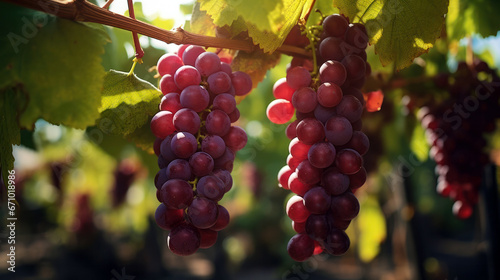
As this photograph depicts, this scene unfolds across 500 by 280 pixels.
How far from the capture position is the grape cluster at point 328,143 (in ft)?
2.27

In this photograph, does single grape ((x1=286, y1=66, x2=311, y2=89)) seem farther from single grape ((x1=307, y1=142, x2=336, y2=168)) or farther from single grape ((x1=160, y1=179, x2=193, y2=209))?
single grape ((x1=160, y1=179, x2=193, y2=209))

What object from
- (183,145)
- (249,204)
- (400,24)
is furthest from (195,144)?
(249,204)

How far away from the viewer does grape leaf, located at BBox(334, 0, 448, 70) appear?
0.72 m

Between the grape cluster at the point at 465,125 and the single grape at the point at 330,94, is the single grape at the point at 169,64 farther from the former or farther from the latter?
the grape cluster at the point at 465,125

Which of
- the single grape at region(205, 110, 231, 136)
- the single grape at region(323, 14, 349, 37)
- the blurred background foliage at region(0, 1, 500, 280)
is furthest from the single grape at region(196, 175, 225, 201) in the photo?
the blurred background foliage at region(0, 1, 500, 280)

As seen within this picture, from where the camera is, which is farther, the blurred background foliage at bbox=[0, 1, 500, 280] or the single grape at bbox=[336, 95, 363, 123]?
the blurred background foliage at bbox=[0, 1, 500, 280]

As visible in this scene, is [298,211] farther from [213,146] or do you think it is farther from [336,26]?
[336,26]

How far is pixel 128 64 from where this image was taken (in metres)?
1.37

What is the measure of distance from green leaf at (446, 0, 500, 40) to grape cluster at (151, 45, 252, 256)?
851mm

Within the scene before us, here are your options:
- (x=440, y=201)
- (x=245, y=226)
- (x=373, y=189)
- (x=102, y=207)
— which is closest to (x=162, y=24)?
(x=373, y=189)

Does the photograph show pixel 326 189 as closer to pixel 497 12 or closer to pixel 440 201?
pixel 497 12

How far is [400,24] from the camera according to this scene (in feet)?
2.38

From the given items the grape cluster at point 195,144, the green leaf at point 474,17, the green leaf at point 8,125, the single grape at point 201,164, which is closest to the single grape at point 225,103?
the grape cluster at point 195,144

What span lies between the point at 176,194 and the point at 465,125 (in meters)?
1.16
